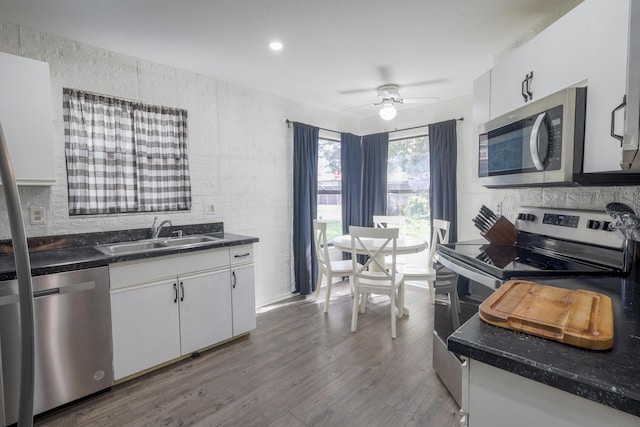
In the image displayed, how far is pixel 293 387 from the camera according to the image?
81.0 inches

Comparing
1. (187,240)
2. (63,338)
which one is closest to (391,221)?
(187,240)

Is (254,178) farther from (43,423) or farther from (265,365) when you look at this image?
(43,423)

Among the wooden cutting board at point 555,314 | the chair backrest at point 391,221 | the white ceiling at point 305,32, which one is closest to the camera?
the wooden cutting board at point 555,314

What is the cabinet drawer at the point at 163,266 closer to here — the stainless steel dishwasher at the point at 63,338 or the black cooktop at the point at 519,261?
the stainless steel dishwasher at the point at 63,338

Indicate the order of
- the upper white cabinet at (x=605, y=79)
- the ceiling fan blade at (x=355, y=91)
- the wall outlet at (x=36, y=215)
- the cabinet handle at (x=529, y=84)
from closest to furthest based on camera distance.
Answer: the upper white cabinet at (x=605, y=79) → the cabinet handle at (x=529, y=84) → the wall outlet at (x=36, y=215) → the ceiling fan blade at (x=355, y=91)

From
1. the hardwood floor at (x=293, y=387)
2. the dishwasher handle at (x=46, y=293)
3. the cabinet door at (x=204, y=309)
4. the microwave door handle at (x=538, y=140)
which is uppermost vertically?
the microwave door handle at (x=538, y=140)

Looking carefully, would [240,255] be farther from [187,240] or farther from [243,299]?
[187,240]

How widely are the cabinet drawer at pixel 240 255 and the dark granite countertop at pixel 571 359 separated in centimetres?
205

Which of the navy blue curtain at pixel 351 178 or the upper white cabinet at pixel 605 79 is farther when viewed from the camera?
the navy blue curtain at pixel 351 178

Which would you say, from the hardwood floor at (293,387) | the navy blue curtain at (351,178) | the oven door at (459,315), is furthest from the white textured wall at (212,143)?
the oven door at (459,315)

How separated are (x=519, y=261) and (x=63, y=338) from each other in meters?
2.54

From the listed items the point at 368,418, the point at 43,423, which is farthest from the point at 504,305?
the point at 43,423

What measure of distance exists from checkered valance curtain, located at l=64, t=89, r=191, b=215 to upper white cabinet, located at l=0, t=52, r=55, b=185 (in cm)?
37

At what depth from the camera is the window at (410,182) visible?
427 centimetres
